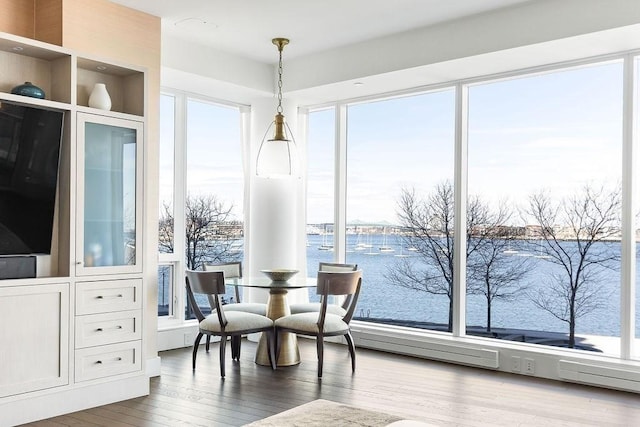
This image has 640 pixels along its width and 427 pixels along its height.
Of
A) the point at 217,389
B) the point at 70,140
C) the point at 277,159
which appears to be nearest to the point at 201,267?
the point at 277,159

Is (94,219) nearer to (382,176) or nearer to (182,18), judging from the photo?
(182,18)

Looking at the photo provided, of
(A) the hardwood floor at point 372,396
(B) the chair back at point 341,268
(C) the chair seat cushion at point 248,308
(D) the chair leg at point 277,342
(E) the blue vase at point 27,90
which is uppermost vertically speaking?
(E) the blue vase at point 27,90

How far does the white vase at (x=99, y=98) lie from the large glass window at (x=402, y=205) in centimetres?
302

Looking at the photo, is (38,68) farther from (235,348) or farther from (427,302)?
(427,302)

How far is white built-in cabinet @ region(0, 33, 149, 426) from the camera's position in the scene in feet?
12.8

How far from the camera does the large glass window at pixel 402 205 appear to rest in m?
6.12

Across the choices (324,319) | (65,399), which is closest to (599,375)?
(324,319)

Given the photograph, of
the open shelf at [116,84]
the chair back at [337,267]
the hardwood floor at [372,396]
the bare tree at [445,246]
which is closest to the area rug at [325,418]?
the hardwood floor at [372,396]

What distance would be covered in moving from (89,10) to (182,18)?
2.63 feet

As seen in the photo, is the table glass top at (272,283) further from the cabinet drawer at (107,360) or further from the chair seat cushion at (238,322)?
the cabinet drawer at (107,360)

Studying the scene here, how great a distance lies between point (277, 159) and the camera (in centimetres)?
568

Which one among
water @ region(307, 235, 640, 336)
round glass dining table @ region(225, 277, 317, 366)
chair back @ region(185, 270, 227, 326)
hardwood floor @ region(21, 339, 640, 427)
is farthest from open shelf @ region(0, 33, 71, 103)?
water @ region(307, 235, 640, 336)

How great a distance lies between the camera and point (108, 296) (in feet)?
14.5

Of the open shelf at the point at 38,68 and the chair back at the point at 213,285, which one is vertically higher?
the open shelf at the point at 38,68
